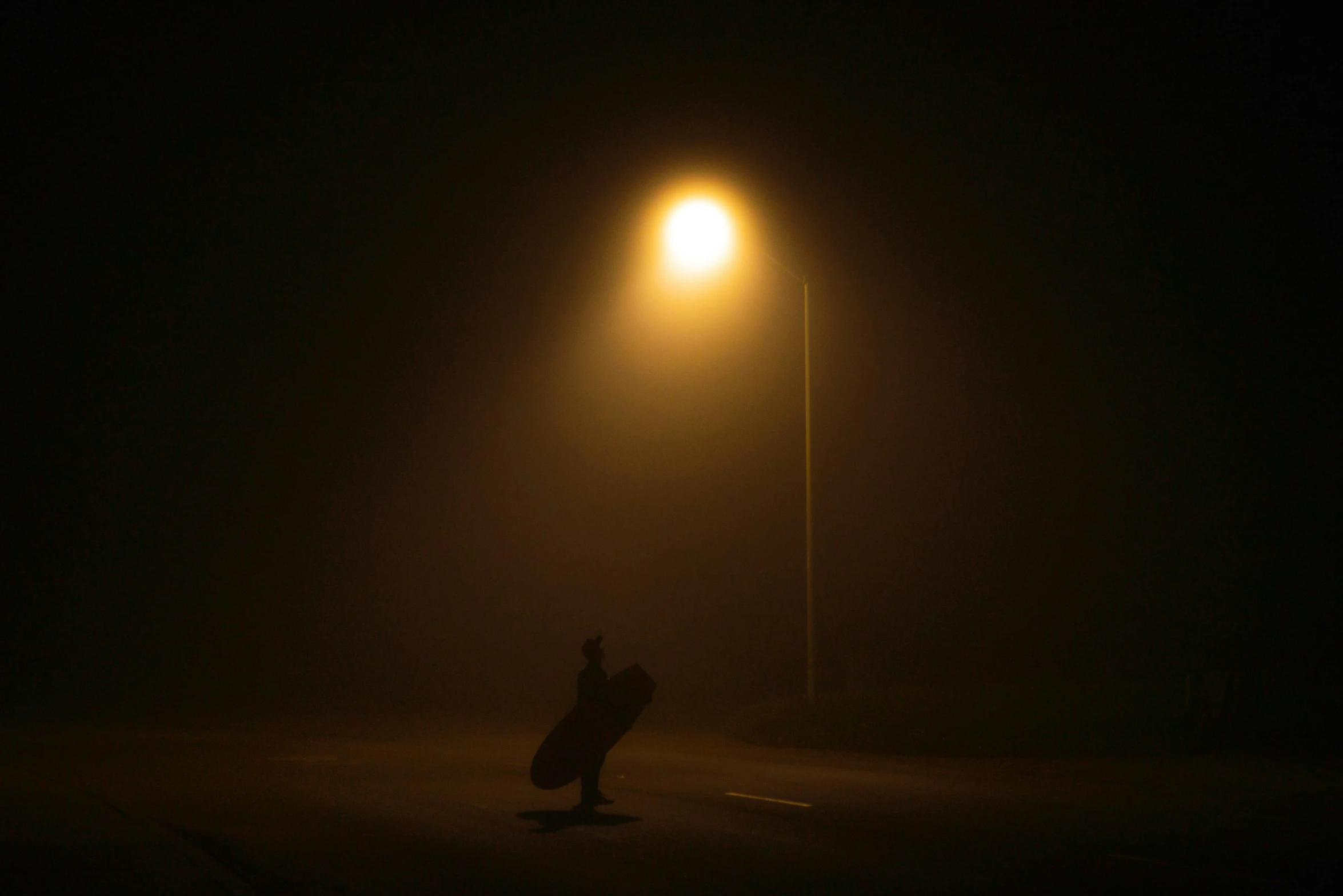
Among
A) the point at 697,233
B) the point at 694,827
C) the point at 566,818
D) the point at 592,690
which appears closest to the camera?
the point at 694,827

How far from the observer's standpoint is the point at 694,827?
1058 centimetres

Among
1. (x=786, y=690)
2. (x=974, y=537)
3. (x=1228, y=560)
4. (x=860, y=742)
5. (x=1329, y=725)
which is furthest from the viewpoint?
(x=974, y=537)

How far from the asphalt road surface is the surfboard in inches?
17.3

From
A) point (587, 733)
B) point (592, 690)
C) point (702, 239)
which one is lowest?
point (587, 733)

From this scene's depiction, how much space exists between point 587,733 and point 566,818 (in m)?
0.77

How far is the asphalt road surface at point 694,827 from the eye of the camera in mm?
8312

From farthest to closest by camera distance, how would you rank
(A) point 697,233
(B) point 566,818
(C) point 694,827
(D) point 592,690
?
(A) point 697,233, (D) point 592,690, (B) point 566,818, (C) point 694,827

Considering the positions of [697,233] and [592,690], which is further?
[697,233]

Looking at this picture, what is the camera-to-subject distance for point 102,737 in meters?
23.8

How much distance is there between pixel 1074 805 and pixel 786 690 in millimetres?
20982

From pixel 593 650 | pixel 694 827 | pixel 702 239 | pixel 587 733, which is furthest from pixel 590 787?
pixel 702 239

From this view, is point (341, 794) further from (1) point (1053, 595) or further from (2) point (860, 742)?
(1) point (1053, 595)

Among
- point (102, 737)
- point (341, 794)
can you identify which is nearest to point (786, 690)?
point (102, 737)

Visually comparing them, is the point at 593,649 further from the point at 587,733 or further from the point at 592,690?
the point at 587,733
